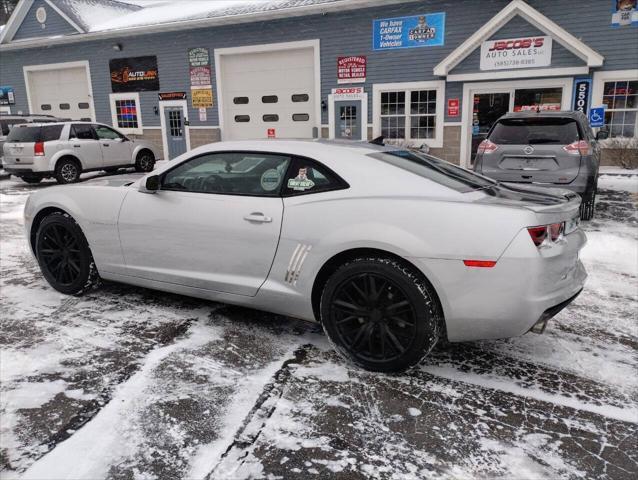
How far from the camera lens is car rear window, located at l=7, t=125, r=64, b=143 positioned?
40.2 feet

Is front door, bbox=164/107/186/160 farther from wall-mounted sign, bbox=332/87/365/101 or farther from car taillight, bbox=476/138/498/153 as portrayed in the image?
car taillight, bbox=476/138/498/153

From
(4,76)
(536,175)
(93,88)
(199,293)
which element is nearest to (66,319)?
(199,293)

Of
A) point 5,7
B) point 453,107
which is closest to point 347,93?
point 453,107

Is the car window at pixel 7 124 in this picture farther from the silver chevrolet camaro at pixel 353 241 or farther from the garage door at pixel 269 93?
the silver chevrolet camaro at pixel 353 241

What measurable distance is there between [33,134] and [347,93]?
874 centimetres

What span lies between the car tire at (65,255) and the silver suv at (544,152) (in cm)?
558

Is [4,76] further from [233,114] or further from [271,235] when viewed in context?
[271,235]

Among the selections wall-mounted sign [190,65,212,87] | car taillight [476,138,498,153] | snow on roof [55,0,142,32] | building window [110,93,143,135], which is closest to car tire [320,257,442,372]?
car taillight [476,138,498,153]

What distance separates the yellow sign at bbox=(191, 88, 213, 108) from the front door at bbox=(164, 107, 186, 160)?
73 centimetres

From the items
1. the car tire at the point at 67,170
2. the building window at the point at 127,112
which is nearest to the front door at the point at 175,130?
the building window at the point at 127,112

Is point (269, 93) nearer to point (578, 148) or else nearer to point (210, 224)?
point (578, 148)

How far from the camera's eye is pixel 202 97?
17.7 metres

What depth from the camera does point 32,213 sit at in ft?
15.3

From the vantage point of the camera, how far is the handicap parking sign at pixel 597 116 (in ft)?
42.7
